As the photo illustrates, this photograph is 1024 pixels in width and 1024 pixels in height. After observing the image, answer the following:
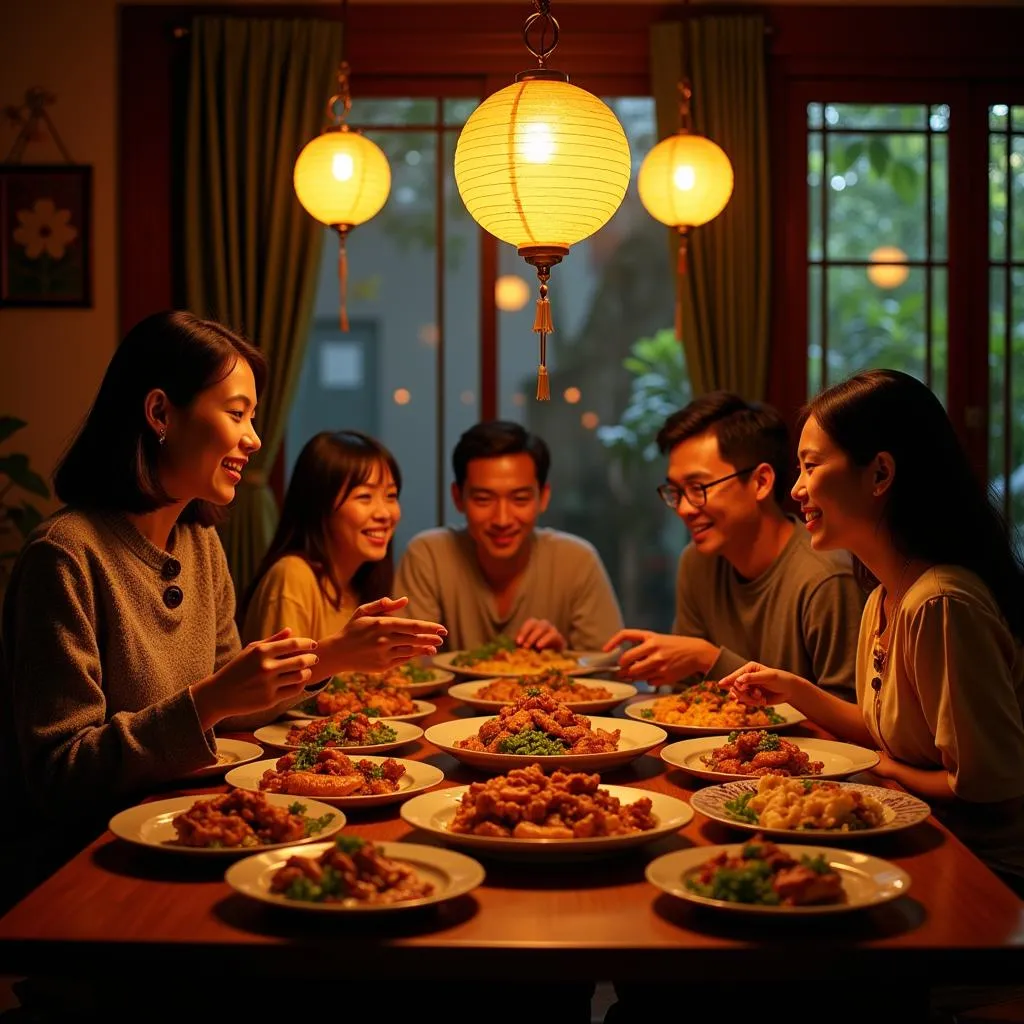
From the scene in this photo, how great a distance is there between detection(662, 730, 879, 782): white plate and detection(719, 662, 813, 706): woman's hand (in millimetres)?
92

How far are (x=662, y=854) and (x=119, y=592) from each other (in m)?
1.04

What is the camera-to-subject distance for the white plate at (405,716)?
259 centimetres

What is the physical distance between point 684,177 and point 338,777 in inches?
92.7

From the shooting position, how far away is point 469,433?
12.5ft

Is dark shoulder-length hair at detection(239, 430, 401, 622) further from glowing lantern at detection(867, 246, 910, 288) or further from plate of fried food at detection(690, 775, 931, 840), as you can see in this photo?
glowing lantern at detection(867, 246, 910, 288)

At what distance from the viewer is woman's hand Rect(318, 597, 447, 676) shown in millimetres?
2301

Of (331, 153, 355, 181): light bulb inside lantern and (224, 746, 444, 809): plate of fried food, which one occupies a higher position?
(331, 153, 355, 181): light bulb inside lantern

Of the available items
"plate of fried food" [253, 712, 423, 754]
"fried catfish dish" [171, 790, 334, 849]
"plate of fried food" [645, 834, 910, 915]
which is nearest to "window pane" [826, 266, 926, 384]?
"plate of fried food" [253, 712, 423, 754]

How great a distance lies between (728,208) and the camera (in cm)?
465

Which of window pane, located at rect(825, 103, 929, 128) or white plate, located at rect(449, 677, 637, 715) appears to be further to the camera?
window pane, located at rect(825, 103, 929, 128)

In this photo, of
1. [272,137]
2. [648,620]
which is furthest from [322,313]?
[648,620]

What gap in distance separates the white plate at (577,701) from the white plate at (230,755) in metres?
0.54

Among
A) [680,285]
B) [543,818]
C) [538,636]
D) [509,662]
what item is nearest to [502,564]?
[538,636]

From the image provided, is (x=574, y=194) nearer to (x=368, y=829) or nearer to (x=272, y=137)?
(x=368, y=829)
